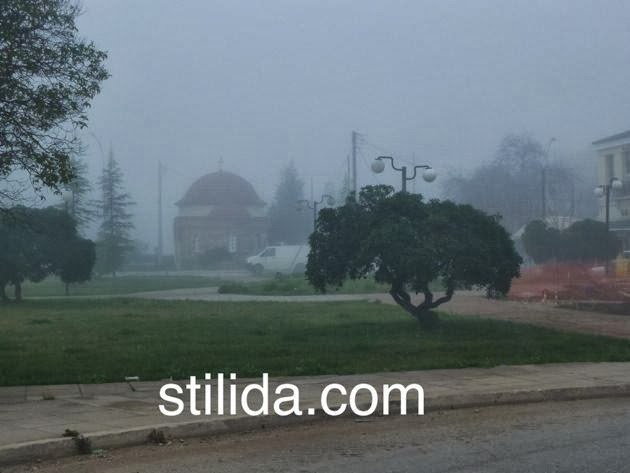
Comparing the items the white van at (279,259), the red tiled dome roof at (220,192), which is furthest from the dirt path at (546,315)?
the red tiled dome roof at (220,192)

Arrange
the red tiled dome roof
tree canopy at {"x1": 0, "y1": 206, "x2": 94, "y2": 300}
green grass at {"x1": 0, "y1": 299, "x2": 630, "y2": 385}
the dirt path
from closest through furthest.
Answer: green grass at {"x1": 0, "y1": 299, "x2": 630, "y2": 385} → the dirt path → tree canopy at {"x1": 0, "y1": 206, "x2": 94, "y2": 300} → the red tiled dome roof

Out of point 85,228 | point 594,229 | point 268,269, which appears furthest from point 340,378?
point 268,269

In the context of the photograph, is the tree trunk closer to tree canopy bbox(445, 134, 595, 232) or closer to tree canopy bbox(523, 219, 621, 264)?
tree canopy bbox(523, 219, 621, 264)

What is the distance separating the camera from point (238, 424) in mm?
9906

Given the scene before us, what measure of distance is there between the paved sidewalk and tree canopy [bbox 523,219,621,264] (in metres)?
27.1

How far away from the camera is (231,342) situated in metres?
17.9

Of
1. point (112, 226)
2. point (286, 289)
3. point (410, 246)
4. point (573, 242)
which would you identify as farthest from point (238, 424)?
point (112, 226)

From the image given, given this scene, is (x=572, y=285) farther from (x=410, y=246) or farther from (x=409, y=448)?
(x=409, y=448)

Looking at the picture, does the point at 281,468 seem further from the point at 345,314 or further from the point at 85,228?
the point at 85,228

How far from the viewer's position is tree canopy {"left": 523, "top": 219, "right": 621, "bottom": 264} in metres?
40.8

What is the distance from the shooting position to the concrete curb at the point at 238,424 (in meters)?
8.56

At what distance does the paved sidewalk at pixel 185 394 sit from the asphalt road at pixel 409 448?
21cm

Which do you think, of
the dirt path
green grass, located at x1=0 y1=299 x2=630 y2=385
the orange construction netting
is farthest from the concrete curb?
the orange construction netting

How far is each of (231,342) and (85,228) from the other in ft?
128
